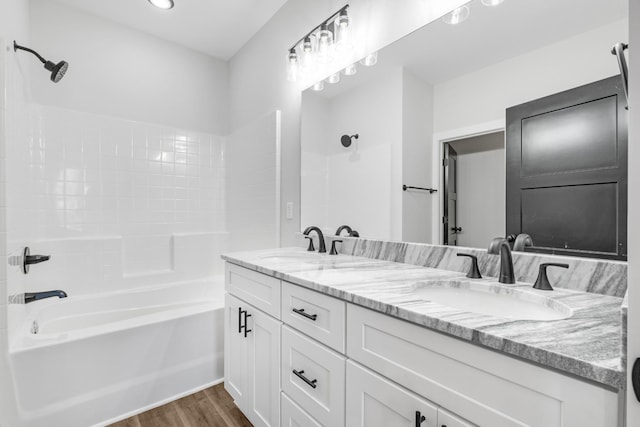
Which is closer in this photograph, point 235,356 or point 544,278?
point 544,278

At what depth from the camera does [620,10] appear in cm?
81

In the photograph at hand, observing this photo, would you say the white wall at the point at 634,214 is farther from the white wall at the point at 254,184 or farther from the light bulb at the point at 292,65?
the white wall at the point at 254,184

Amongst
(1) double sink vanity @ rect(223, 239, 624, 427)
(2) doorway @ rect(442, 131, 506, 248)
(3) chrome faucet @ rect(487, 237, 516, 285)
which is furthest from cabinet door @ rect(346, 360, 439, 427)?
(2) doorway @ rect(442, 131, 506, 248)

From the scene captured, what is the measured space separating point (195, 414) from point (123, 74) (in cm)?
252

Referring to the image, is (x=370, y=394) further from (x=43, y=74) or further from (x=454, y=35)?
(x=43, y=74)

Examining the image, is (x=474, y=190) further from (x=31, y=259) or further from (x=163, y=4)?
(x=163, y=4)

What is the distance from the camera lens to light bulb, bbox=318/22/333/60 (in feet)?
5.62

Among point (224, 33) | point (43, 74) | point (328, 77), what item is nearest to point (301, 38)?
point (328, 77)

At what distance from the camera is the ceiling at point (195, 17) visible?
215 cm

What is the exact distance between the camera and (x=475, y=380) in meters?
0.61

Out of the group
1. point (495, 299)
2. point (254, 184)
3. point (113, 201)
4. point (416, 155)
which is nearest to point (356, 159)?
point (416, 155)

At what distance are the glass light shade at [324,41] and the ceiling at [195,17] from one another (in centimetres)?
66

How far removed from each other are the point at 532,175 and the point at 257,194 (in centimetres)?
191

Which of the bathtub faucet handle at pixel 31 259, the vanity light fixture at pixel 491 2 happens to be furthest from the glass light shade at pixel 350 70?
the bathtub faucet handle at pixel 31 259
